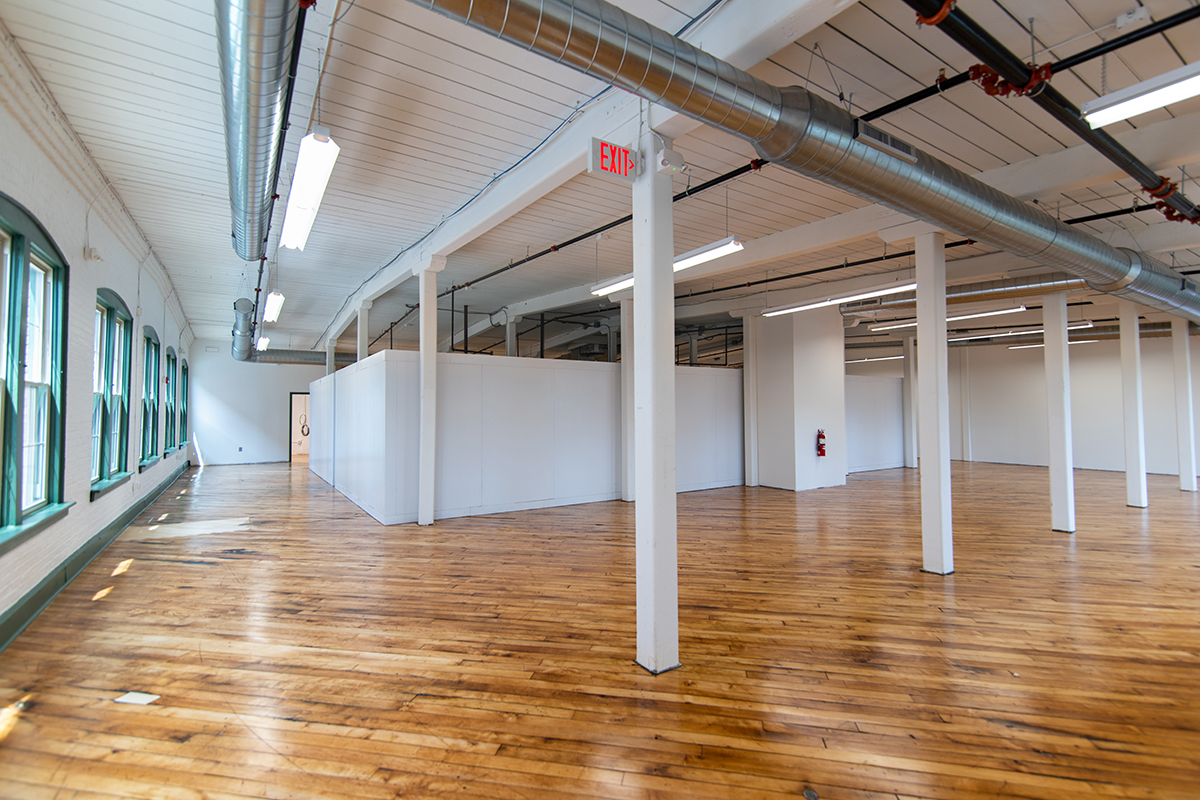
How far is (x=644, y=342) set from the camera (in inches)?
128

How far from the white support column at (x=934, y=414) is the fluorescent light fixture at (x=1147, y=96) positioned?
237 centimetres

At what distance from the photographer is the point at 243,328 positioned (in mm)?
10758

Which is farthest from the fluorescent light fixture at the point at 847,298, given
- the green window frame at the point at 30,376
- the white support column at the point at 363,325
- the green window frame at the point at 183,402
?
the green window frame at the point at 183,402

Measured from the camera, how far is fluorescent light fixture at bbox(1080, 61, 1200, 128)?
259 centimetres

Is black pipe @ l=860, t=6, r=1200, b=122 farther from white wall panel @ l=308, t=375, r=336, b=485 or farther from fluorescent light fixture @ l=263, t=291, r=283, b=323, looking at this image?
white wall panel @ l=308, t=375, r=336, b=485

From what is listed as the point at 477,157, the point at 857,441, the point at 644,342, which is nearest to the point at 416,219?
the point at 477,157

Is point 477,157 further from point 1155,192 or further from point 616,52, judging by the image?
point 1155,192

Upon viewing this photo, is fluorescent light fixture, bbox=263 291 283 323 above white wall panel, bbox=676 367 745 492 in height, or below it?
above

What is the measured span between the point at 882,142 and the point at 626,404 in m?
6.01

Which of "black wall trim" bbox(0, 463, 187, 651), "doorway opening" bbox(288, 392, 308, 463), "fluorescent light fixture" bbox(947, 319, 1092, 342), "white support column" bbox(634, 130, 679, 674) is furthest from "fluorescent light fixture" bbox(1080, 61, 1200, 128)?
"doorway opening" bbox(288, 392, 308, 463)

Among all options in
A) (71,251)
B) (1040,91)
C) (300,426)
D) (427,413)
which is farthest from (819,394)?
(300,426)

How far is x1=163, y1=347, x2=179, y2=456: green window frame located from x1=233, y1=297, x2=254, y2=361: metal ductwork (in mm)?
1156

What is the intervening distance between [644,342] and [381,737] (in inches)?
93.4

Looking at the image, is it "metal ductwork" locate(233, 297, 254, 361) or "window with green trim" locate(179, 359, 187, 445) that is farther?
"window with green trim" locate(179, 359, 187, 445)
